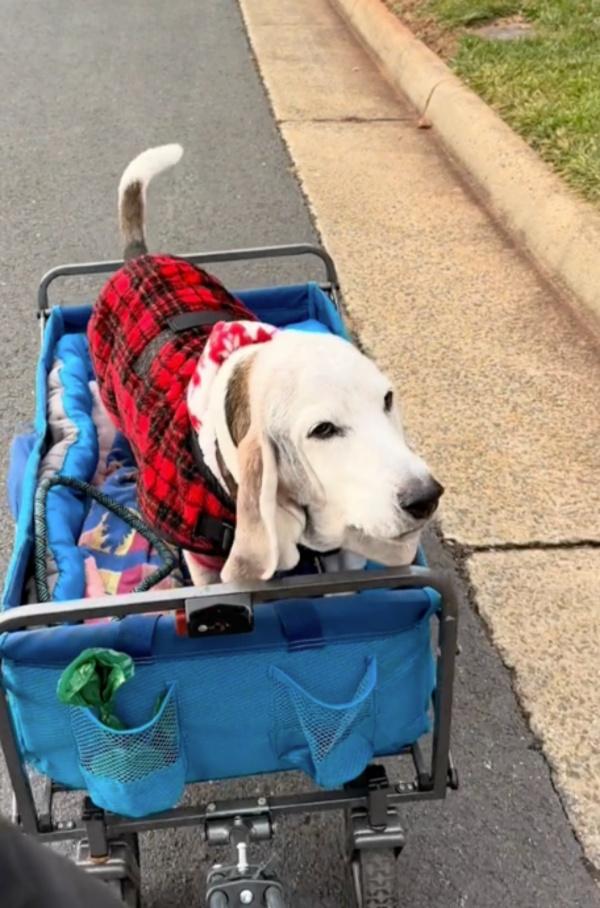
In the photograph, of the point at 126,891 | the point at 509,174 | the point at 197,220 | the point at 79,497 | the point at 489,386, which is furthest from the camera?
the point at 197,220

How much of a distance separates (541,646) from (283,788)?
29.6 inches

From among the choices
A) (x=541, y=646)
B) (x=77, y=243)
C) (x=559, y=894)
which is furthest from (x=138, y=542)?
(x=77, y=243)

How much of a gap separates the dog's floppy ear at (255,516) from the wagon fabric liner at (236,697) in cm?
7

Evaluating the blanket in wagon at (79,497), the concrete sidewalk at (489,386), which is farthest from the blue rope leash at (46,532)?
the concrete sidewalk at (489,386)

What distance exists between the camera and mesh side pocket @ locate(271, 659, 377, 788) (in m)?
1.52

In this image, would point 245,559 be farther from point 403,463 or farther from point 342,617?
point 403,463

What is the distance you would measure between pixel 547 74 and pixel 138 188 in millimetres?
3734

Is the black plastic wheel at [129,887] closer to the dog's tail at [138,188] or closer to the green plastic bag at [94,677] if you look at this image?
the green plastic bag at [94,677]

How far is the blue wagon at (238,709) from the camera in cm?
146

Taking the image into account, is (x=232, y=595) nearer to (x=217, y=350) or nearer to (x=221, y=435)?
(x=221, y=435)

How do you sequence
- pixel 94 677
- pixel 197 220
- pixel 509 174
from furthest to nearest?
pixel 197 220 → pixel 509 174 → pixel 94 677

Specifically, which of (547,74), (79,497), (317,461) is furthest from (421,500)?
(547,74)

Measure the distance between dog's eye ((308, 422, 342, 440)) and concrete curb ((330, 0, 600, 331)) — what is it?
2361 millimetres

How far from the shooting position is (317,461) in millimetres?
1602
